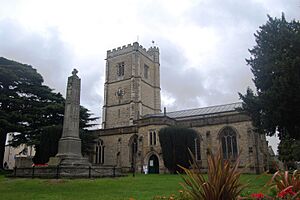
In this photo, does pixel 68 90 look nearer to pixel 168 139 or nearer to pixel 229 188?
pixel 168 139

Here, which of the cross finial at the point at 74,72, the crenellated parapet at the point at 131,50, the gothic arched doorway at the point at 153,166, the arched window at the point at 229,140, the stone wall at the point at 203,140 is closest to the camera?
the cross finial at the point at 74,72

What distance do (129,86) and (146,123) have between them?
18038 mm

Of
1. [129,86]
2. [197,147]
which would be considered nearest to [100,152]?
[197,147]

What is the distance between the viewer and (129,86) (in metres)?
50.7

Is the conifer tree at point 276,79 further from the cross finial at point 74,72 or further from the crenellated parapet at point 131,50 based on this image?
the crenellated parapet at point 131,50

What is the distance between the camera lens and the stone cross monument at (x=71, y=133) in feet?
59.5

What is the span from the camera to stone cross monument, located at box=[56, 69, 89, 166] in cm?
1815

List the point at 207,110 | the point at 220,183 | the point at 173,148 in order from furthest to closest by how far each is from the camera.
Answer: the point at 207,110
the point at 173,148
the point at 220,183

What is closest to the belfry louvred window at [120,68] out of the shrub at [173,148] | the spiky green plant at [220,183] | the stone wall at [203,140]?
the stone wall at [203,140]

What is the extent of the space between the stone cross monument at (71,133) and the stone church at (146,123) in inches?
415

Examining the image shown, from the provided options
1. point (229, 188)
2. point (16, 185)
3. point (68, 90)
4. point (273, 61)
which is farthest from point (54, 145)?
point (229, 188)

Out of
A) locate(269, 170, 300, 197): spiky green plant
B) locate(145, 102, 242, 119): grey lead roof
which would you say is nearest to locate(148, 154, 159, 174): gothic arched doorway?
locate(145, 102, 242, 119): grey lead roof

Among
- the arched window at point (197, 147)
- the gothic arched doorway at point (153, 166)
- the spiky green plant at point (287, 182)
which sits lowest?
the gothic arched doorway at point (153, 166)

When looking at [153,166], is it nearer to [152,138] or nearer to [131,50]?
[152,138]
